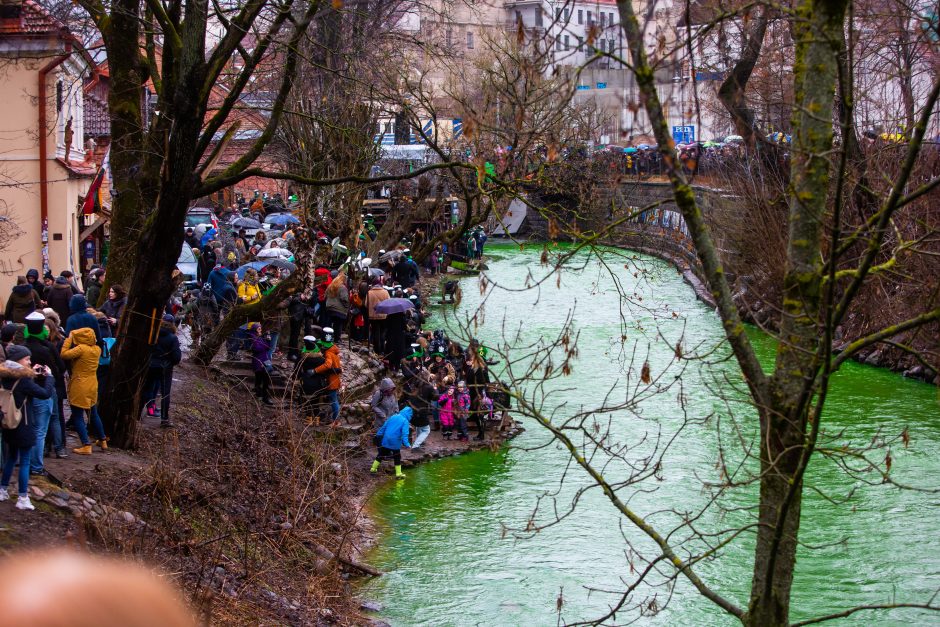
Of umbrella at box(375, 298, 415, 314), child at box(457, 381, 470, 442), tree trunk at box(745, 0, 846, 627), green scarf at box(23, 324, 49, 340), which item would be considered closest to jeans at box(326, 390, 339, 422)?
child at box(457, 381, 470, 442)

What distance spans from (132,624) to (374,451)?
1748cm

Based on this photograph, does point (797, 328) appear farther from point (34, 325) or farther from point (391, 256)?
point (391, 256)

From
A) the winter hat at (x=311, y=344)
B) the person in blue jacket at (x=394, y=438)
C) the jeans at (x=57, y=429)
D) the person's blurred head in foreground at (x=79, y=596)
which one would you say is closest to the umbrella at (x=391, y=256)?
the winter hat at (x=311, y=344)

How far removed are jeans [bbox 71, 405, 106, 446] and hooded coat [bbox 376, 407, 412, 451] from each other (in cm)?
529

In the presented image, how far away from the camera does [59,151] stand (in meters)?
24.1

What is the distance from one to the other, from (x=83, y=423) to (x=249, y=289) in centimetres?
653

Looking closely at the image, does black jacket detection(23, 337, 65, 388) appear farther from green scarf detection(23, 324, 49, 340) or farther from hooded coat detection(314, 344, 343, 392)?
hooded coat detection(314, 344, 343, 392)

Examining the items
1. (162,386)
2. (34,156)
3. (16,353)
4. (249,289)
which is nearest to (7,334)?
(16,353)

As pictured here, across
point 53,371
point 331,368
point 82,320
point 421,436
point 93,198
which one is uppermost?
point 93,198

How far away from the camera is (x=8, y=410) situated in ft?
31.6

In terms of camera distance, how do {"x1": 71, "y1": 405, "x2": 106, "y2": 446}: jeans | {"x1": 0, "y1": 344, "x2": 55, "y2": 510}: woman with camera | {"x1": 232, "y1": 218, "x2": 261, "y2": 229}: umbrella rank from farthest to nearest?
{"x1": 232, "y1": 218, "x2": 261, "y2": 229}: umbrella, {"x1": 71, "y1": 405, "x2": 106, "y2": 446}: jeans, {"x1": 0, "y1": 344, "x2": 55, "y2": 510}: woman with camera

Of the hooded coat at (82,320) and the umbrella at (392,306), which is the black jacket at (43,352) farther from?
the umbrella at (392,306)

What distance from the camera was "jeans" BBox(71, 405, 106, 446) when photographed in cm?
1238

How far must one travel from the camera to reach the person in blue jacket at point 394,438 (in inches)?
675
